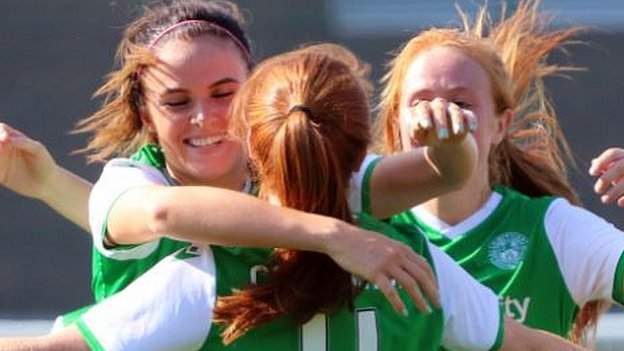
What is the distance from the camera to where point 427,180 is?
8.69ft

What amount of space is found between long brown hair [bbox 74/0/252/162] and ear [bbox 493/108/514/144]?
0.55 m

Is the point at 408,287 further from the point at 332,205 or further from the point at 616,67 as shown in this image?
the point at 616,67

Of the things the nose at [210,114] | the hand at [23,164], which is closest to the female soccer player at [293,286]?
the nose at [210,114]

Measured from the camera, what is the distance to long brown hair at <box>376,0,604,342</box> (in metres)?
3.31

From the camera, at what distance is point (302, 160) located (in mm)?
2287

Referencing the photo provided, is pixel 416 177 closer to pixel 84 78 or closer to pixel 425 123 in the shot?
pixel 425 123

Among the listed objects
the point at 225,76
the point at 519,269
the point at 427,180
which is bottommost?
the point at 519,269

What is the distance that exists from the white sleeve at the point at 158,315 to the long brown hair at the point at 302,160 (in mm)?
32

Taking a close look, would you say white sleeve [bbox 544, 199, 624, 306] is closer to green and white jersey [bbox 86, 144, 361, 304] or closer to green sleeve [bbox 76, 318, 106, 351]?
green and white jersey [bbox 86, 144, 361, 304]

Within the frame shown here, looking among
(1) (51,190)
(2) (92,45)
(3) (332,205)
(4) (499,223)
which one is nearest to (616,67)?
(2) (92,45)

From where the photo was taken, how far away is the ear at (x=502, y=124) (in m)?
3.34

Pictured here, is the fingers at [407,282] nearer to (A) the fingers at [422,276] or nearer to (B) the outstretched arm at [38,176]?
(A) the fingers at [422,276]

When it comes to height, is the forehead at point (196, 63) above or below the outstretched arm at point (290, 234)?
above

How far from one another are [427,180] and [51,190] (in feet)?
2.56
